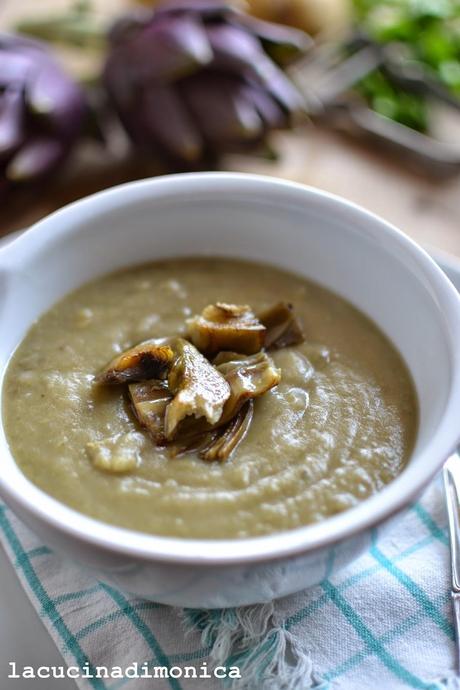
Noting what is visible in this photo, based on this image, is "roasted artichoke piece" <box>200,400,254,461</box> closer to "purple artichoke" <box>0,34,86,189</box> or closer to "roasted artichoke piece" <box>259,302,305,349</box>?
"roasted artichoke piece" <box>259,302,305,349</box>

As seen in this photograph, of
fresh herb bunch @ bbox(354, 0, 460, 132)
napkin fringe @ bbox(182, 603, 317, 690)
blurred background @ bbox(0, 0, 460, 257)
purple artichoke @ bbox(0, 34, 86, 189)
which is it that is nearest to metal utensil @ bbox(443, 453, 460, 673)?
napkin fringe @ bbox(182, 603, 317, 690)

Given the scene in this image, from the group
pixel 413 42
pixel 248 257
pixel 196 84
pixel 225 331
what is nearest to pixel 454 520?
pixel 225 331

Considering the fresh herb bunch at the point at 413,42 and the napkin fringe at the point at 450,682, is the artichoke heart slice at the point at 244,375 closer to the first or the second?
the napkin fringe at the point at 450,682

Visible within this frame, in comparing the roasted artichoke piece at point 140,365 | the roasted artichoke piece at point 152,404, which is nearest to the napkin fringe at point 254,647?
the roasted artichoke piece at point 152,404

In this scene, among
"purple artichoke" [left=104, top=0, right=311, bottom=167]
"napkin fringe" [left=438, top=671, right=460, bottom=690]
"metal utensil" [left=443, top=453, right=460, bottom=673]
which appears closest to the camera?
"napkin fringe" [left=438, top=671, right=460, bottom=690]

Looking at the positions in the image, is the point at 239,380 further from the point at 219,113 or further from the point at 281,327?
the point at 219,113

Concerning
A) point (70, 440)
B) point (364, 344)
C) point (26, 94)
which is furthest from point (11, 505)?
point (26, 94)

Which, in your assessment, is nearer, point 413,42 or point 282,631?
point 282,631

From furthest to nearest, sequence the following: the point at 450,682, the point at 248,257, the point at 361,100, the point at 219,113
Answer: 1. the point at 361,100
2. the point at 219,113
3. the point at 248,257
4. the point at 450,682
